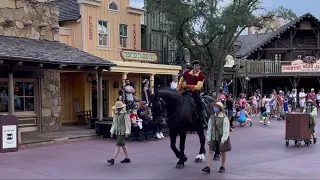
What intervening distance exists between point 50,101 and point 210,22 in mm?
9170

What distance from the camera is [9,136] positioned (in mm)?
12328

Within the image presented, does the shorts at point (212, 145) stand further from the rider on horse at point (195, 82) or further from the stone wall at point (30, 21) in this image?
the stone wall at point (30, 21)

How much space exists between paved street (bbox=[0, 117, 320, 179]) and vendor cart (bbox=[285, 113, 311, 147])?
37cm

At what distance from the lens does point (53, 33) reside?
1803 centimetres

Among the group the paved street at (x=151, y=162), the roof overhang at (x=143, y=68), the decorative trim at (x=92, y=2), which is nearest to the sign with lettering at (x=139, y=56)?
the roof overhang at (x=143, y=68)

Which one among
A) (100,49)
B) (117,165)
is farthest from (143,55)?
(117,165)

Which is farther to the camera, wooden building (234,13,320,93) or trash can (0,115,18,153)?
wooden building (234,13,320,93)

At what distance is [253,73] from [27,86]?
75.5 feet

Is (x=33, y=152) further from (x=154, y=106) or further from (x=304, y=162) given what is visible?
(x=304, y=162)

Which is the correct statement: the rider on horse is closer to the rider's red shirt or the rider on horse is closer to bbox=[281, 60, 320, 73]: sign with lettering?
the rider's red shirt

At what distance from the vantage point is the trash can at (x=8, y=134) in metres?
12.2

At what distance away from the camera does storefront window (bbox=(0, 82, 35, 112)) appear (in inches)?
634

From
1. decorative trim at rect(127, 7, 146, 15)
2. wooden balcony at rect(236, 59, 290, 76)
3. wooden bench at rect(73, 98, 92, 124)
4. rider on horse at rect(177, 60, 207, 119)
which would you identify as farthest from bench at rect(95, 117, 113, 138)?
wooden balcony at rect(236, 59, 290, 76)

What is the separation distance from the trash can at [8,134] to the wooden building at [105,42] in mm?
7853
